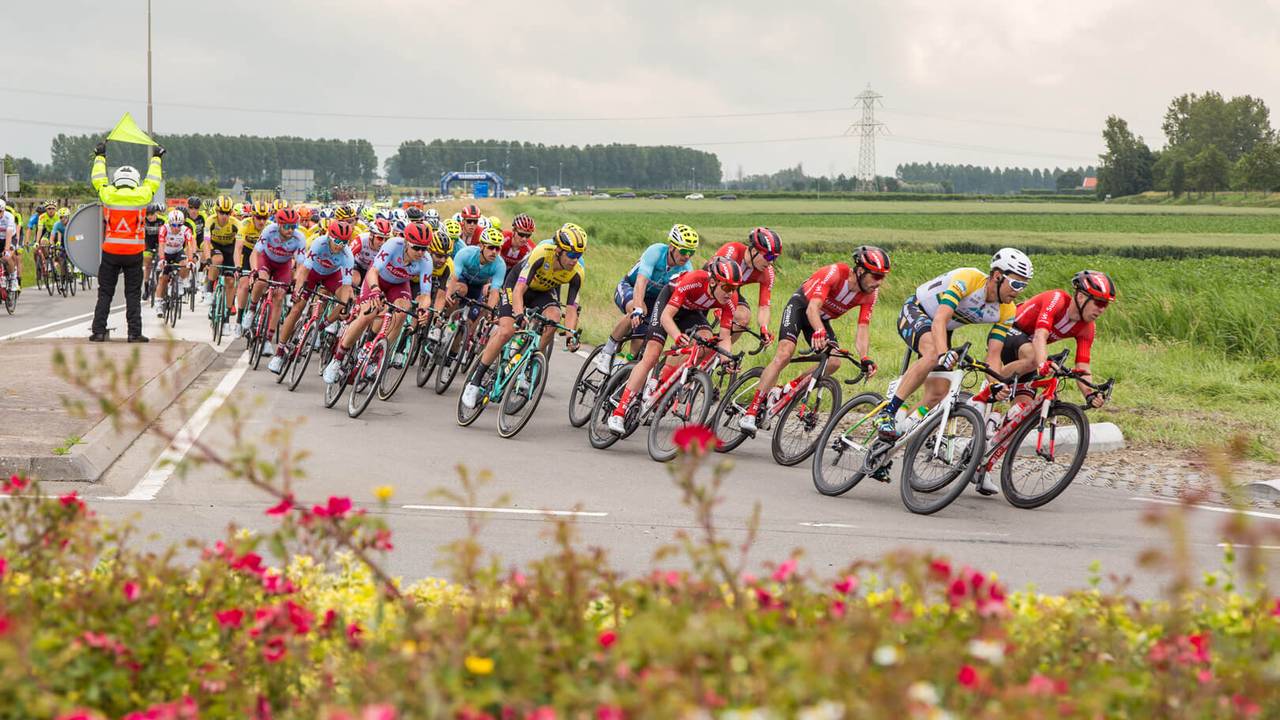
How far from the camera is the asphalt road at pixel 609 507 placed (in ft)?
24.4

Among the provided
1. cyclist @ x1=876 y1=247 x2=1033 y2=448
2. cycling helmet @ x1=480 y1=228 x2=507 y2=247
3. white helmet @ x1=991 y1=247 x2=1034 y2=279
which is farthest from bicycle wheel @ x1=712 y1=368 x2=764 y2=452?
cycling helmet @ x1=480 y1=228 x2=507 y2=247

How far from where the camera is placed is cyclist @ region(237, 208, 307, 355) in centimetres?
1598

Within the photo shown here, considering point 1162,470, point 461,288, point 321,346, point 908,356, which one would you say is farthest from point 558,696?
point 321,346

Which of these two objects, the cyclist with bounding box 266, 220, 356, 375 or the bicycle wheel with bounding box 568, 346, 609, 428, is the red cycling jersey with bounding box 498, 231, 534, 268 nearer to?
the cyclist with bounding box 266, 220, 356, 375

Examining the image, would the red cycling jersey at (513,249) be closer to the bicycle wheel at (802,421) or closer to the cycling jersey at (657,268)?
the cycling jersey at (657,268)

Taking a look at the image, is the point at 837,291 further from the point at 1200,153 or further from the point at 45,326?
the point at 1200,153

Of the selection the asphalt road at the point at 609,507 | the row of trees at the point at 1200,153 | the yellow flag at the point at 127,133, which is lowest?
the asphalt road at the point at 609,507

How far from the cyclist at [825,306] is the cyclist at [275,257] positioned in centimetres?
717

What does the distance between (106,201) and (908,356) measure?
965 centimetres

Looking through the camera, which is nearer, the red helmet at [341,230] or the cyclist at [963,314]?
the cyclist at [963,314]

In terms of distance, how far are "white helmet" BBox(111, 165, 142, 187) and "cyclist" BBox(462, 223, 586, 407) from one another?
18.1ft

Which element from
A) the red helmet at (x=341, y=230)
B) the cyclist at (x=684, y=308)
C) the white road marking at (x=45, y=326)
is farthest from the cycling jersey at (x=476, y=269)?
the white road marking at (x=45, y=326)

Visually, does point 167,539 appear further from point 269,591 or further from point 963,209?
point 963,209

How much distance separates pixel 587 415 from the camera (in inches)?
488
